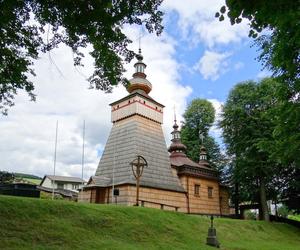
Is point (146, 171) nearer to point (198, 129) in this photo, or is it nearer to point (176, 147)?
point (176, 147)

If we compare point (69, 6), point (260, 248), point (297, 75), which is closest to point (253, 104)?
point (260, 248)

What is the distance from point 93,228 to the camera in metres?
11.8

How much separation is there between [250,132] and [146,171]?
9.16 metres

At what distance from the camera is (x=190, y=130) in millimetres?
40875

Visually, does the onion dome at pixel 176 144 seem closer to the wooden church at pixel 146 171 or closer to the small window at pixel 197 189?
the wooden church at pixel 146 171

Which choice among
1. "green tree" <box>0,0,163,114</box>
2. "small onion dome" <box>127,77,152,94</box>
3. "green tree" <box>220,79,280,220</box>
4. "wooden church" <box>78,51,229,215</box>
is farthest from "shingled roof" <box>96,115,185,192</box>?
"green tree" <box>0,0,163,114</box>

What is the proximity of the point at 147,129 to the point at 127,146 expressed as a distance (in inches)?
101

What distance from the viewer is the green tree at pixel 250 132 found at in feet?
86.8

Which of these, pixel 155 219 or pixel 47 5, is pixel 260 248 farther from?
pixel 47 5

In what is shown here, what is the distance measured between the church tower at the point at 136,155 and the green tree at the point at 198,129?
10.8 metres

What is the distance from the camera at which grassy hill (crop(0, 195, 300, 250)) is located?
9727 millimetres

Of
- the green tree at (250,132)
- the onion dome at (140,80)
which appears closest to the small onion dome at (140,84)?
the onion dome at (140,80)

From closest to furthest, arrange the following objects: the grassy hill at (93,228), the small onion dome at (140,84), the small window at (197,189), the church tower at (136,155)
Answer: the grassy hill at (93,228) < the church tower at (136,155) < the small window at (197,189) < the small onion dome at (140,84)

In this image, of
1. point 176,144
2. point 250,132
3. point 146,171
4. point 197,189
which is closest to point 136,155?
point 146,171
